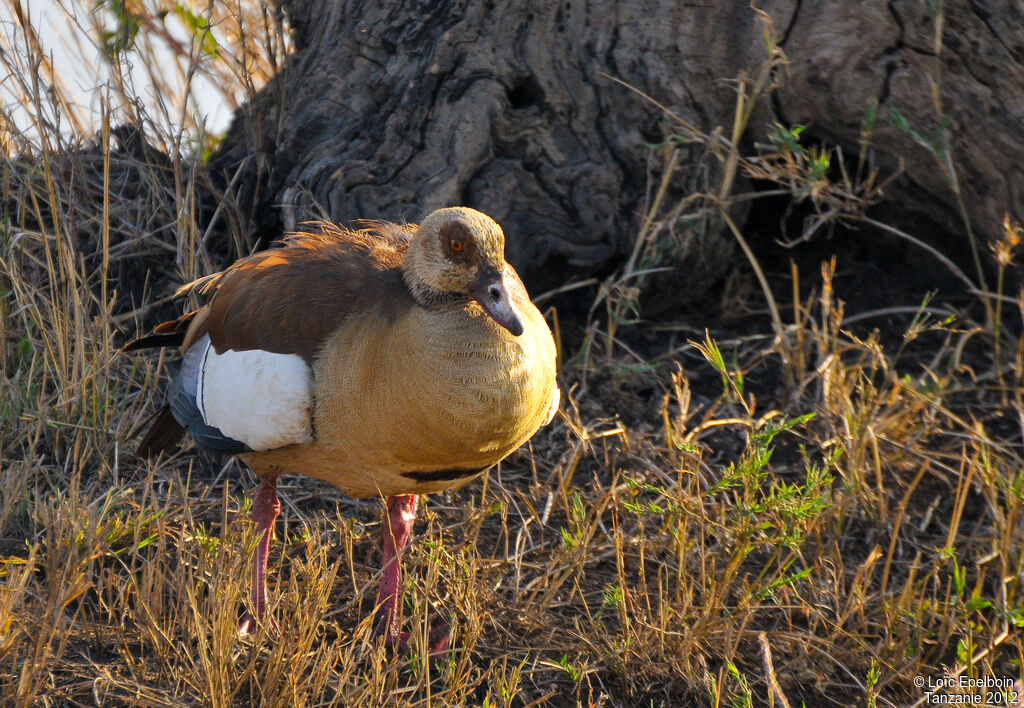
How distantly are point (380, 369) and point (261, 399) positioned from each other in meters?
0.38

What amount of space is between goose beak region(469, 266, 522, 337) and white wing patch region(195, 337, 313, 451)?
55 cm

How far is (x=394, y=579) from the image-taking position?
3.35 meters

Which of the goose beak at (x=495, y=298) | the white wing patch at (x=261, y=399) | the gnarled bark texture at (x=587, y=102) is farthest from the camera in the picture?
the gnarled bark texture at (x=587, y=102)

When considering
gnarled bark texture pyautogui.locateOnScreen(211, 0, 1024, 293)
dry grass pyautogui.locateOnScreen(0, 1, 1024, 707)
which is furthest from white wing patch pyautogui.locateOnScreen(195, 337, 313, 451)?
gnarled bark texture pyautogui.locateOnScreen(211, 0, 1024, 293)

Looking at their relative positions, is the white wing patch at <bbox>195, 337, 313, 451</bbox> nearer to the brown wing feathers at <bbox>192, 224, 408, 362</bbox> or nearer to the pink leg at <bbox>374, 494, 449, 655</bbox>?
the brown wing feathers at <bbox>192, 224, 408, 362</bbox>

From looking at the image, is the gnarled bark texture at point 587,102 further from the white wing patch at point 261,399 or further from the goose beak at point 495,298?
the goose beak at point 495,298

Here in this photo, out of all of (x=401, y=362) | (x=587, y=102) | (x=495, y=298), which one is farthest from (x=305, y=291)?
(x=587, y=102)

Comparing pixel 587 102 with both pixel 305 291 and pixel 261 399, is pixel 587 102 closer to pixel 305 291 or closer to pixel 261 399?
pixel 305 291

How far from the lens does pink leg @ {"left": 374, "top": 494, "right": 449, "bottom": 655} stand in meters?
3.31

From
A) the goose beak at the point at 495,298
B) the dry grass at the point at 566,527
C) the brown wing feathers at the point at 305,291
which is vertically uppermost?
the brown wing feathers at the point at 305,291

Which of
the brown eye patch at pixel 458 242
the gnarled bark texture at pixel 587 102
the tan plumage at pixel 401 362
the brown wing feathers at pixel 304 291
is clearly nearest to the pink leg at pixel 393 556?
the tan plumage at pixel 401 362

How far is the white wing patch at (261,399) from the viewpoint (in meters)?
3.12

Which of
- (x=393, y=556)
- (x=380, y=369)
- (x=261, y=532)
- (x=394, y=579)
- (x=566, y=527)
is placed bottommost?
(x=566, y=527)

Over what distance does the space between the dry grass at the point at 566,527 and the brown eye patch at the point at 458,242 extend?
2.25ft
